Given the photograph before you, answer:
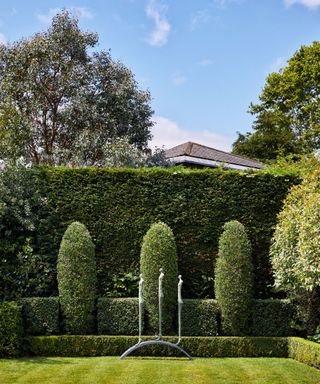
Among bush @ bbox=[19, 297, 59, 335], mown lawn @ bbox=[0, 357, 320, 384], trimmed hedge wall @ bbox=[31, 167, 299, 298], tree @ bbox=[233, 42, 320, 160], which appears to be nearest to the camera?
mown lawn @ bbox=[0, 357, 320, 384]

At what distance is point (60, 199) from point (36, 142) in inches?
438

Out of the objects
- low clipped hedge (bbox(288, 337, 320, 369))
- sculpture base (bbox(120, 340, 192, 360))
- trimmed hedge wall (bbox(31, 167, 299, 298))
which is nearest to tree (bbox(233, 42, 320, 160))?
trimmed hedge wall (bbox(31, 167, 299, 298))

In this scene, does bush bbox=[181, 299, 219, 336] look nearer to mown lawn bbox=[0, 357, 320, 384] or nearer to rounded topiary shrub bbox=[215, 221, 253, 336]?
rounded topiary shrub bbox=[215, 221, 253, 336]

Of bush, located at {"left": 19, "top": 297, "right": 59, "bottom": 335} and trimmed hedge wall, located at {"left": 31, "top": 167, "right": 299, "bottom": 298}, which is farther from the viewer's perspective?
trimmed hedge wall, located at {"left": 31, "top": 167, "right": 299, "bottom": 298}

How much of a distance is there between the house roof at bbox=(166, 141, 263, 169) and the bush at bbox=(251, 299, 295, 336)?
10006 millimetres

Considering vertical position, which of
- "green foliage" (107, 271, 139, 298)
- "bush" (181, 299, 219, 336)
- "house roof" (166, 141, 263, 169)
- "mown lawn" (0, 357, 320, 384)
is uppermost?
"house roof" (166, 141, 263, 169)

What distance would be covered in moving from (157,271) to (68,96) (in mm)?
12955

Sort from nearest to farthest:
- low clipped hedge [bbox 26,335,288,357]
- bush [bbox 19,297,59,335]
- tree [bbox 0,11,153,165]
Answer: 1. low clipped hedge [bbox 26,335,288,357]
2. bush [bbox 19,297,59,335]
3. tree [bbox 0,11,153,165]

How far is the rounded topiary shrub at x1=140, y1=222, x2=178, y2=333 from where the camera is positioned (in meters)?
12.2

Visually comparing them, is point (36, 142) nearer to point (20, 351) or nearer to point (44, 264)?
point (44, 264)

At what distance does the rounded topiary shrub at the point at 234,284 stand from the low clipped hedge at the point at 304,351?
1.00 m

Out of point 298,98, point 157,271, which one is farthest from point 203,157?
point 157,271

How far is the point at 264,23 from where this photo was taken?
36.8ft

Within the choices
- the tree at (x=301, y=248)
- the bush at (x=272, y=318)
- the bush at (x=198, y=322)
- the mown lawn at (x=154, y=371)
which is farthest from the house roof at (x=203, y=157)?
the mown lawn at (x=154, y=371)
